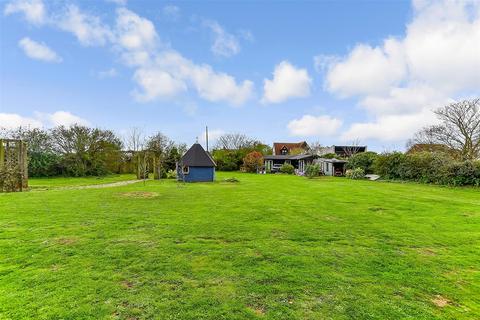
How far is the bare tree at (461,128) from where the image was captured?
25172 millimetres

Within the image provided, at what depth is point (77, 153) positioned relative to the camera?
26781 mm

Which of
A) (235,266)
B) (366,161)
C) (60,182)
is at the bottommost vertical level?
(235,266)

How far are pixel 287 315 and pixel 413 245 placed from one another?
4.23m

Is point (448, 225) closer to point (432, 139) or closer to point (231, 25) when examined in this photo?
point (231, 25)

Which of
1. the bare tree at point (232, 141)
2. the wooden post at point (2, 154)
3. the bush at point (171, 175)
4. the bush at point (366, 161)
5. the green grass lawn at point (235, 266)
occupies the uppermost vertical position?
the bare tree at point (232, 141)

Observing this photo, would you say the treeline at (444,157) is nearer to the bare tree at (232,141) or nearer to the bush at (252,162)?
the bush at (252,162)

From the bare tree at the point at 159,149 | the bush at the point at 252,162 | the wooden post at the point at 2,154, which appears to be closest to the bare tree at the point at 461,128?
the bush at the point at 252,162

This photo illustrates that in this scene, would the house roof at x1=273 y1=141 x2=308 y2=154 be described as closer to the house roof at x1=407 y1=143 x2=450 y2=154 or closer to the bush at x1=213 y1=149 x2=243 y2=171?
the bush at x1=213 y1=149 x2=243 y2=171

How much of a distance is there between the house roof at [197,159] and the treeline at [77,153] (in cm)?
417

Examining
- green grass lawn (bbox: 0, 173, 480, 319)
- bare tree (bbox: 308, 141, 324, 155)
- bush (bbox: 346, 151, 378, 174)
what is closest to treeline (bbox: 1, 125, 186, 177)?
green grass lawn (bbox: 0, 173, 480, 319)

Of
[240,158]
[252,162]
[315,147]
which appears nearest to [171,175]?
[252,162]

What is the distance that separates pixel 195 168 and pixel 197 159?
799 mm

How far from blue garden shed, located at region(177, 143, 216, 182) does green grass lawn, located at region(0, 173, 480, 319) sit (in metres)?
13.5

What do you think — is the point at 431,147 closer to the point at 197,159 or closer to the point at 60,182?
the point at 197,159
